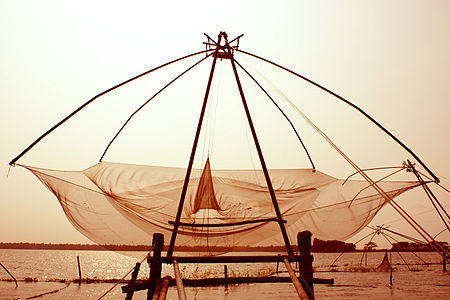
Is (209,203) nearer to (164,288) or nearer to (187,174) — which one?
(187,174)

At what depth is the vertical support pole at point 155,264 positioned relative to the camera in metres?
5.16

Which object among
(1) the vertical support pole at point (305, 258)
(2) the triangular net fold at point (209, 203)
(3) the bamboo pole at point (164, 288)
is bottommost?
(3) the bamboo pole at point (164, 288)

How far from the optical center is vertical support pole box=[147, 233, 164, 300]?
516 cm

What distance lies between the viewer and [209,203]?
6.28 meters

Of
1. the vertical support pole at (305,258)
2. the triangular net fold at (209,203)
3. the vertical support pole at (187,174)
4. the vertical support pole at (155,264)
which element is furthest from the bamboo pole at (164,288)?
the vertical support pole at (305,258)

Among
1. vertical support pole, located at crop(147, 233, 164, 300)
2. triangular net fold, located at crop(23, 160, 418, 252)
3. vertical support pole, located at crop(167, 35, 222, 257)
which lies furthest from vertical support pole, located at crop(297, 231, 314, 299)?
vertical support pole, located at crop(147, 233, 164, 300)

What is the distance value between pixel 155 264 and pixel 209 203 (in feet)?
4.78

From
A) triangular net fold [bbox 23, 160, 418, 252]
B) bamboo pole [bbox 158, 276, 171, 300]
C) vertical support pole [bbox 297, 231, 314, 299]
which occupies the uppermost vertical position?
triangular net fold [bbox 23, 160, 418, 252]

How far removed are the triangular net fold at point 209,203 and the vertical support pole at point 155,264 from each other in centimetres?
27

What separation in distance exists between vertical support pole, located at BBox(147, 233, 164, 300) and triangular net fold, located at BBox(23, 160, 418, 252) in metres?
0.27

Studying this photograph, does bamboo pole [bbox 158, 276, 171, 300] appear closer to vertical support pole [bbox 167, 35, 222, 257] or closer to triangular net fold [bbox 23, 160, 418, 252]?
vertical support pole [bbox 167, 35, 222, 257]

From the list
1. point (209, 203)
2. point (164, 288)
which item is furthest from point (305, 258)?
point (164, 288)

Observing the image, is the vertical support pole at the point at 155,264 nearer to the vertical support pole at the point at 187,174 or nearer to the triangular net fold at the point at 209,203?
the vertical support pole at the point at 187,174

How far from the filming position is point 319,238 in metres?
6.14
